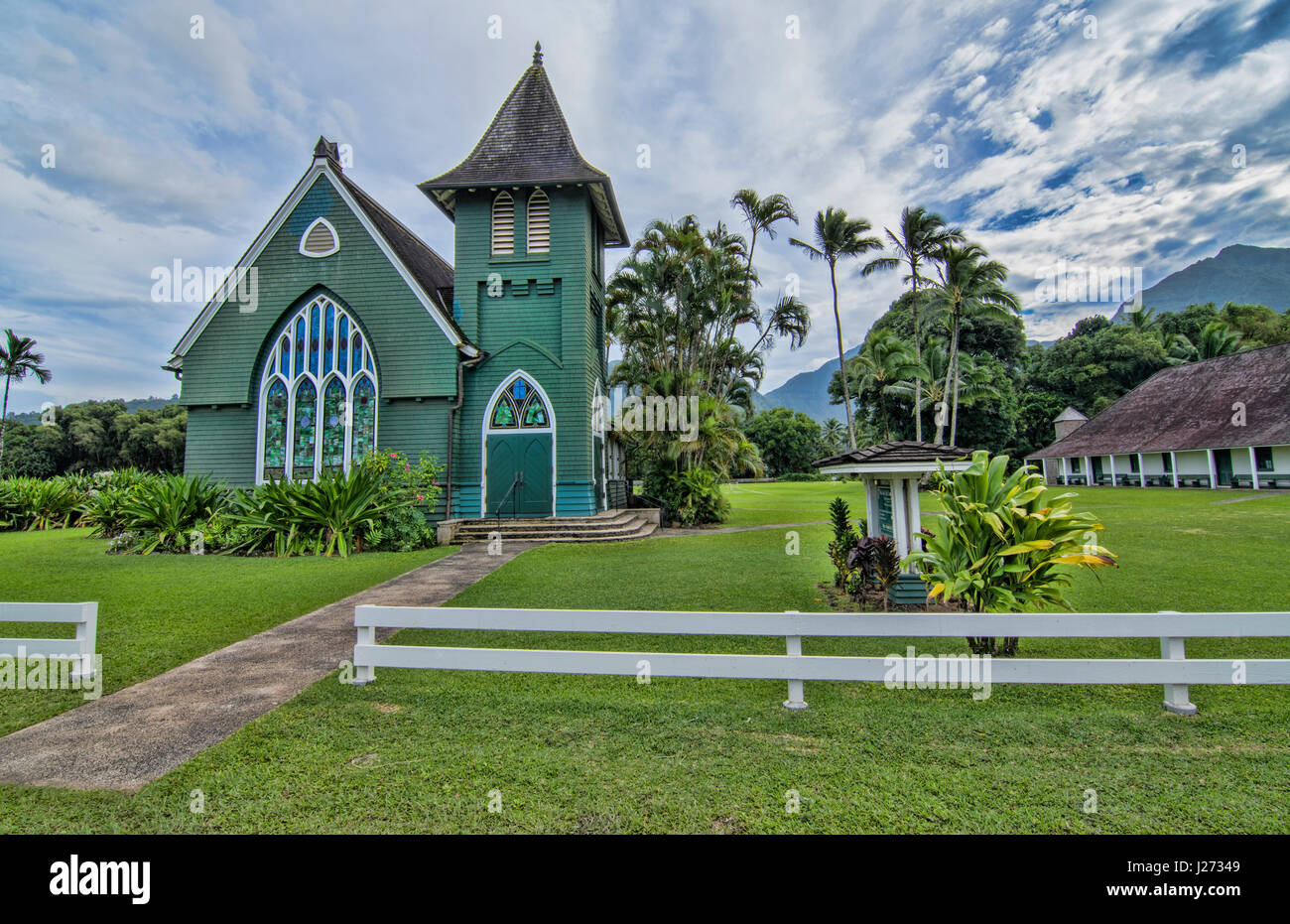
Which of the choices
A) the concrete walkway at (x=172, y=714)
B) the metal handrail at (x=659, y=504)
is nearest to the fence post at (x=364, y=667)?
the concrete walkway at (x=172, y=714)

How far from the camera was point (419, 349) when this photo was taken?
47.9ft

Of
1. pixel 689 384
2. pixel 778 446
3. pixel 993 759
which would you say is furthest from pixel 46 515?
pixel 778 446

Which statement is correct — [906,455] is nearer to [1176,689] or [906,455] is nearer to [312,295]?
[1176,689]

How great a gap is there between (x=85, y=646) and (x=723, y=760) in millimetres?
5120

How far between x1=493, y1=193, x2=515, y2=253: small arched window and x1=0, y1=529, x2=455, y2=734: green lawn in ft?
28.0

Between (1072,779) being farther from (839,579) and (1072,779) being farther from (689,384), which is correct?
(689,384)

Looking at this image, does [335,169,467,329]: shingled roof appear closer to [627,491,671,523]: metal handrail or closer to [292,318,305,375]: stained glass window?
[292,318,305,375]: stained glass window

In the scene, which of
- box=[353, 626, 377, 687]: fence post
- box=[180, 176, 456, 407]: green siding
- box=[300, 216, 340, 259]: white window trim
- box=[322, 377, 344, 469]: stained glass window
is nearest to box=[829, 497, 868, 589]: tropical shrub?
box=[353, 626, 377, 687]: fence post

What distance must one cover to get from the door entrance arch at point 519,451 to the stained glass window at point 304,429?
441cm

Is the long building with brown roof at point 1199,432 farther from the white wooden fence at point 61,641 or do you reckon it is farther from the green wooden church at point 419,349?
the white wooden fence at point 61,641

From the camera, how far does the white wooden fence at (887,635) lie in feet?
12.5
